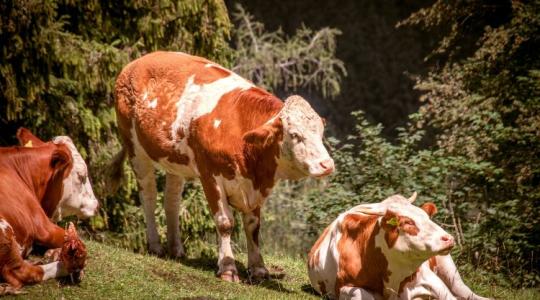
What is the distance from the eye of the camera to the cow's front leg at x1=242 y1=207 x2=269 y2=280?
7988 mm

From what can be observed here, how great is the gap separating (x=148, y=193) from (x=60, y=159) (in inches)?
85.4

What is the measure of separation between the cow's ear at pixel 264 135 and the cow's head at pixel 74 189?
144 cm

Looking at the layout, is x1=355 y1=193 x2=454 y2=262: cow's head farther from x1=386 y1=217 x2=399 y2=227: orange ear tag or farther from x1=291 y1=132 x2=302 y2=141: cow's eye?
x1=291 y1=132 x2=302 y2=141: cow's eye

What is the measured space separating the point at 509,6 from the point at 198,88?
551 centimetres

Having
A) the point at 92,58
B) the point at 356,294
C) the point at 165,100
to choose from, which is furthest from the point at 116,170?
the point at 356,294

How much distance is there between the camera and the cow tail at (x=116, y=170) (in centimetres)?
944

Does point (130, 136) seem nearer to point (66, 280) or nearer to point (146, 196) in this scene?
point (146, 196)

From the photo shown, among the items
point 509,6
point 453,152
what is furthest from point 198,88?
point 509,6

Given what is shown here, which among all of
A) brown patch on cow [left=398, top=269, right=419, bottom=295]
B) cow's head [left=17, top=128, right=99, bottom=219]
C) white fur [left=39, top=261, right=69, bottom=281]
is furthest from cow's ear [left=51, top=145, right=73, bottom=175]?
brown patch on cow [left=398, top=269, right=419, bottom=295]

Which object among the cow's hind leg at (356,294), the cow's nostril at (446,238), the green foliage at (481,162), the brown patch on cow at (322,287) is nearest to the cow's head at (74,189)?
the brown patch on cow at (322,287)

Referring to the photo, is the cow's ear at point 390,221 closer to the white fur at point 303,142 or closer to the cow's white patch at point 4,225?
the white fur at point 303,142

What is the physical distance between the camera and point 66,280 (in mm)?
6516

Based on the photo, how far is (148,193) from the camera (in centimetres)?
917

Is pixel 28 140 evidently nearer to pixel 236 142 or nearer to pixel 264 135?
pixel 236 142
